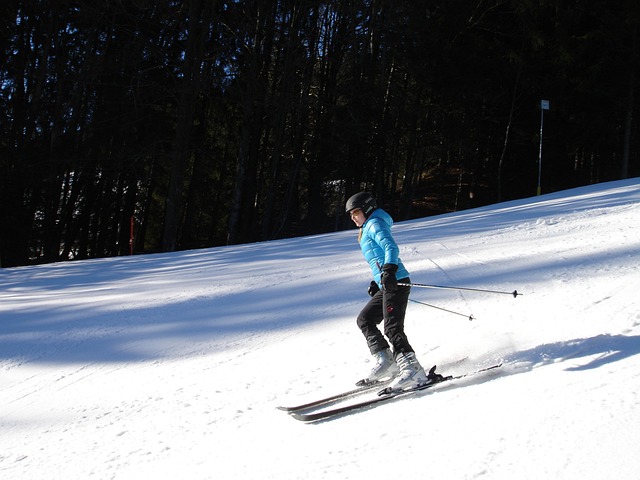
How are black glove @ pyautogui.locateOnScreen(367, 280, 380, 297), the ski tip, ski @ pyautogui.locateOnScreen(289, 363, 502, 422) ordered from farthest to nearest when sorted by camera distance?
1. black glove @ pyautogui.locateOnScreen(367, 280, 380, 297)
2. the ski tip
3. ski @ pyautogui.locateOnScreen(289, 363, 502, 422)

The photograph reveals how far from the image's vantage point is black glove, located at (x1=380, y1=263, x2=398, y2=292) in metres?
4.06

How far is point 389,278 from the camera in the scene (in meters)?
4.08

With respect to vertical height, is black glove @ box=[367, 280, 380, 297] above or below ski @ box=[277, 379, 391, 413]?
above

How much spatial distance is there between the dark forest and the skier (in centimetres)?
1393

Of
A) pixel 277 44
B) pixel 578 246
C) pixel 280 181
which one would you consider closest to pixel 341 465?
pixel 578 246

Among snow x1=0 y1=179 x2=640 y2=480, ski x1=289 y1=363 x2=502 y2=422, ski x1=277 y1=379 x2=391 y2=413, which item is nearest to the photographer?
snow x1=0 y1=179 x2=640 y2=480

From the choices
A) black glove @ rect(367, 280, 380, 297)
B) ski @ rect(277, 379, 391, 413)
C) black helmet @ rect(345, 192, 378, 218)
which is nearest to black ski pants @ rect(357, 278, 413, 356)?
black glove @ rect(367, 280, 380, 297)

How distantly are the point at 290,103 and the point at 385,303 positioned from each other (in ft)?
57.5

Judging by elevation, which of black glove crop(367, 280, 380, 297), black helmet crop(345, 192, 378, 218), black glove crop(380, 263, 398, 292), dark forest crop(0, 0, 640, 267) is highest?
dark forest crop(0, 0, 640, 267)

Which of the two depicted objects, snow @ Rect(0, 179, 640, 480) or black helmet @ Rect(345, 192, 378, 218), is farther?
black helmet @ Rect(345, 192, 378, 218)

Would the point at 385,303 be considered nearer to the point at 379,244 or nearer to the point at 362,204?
the point at 379,244

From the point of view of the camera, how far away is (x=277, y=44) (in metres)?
21.9

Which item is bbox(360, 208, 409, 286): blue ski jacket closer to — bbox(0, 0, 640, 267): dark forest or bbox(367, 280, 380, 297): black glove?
bbox(367, 280, 380, 297): black glove

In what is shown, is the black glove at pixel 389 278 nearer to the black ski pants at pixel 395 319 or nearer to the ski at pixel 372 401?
the black ski pants at pixel 395 319
